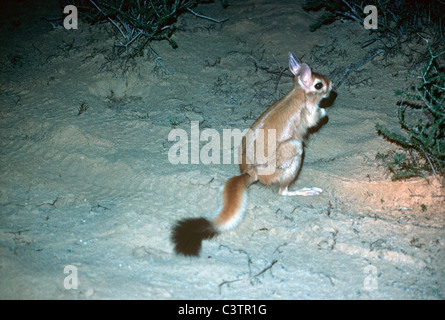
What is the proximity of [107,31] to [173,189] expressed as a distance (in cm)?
467

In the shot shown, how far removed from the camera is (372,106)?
202 inches

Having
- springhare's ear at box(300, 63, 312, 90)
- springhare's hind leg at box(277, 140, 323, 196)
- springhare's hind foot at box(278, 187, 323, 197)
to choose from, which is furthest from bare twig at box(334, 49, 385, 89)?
springhare's hind foot at box(278, 187, 323, 197)

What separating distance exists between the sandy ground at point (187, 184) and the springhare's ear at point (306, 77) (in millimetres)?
865

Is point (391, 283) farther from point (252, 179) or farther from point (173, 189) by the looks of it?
point (173, 189)

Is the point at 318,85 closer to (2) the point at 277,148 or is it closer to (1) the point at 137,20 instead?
(2) the point at 277,148

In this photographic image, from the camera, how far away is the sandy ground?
276 centimetres

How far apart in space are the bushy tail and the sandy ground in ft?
0.51

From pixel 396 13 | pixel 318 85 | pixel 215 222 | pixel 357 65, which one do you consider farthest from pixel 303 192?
pixel 396 13

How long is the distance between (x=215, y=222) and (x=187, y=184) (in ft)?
2.59

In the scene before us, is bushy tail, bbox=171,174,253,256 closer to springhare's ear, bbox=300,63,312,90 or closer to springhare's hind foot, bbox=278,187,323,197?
springhare's hind foot, bbox=278,187,323,197

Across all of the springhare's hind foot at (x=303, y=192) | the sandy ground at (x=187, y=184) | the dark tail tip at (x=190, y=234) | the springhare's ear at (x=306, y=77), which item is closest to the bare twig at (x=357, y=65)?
the sandy ground at (x=187, y=184)

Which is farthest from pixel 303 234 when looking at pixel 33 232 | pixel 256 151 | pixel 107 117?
pixel 107 117

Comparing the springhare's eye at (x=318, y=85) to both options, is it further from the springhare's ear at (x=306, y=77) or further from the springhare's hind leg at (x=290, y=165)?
the springhare's hind leg at (x=290, y=165)

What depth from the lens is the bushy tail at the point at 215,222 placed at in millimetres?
2869
